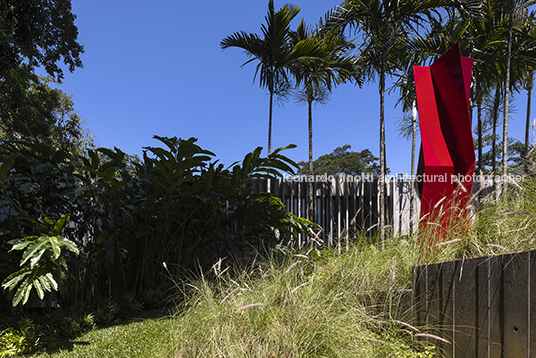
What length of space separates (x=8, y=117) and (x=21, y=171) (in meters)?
6.58

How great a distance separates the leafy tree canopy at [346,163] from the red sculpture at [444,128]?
1149 inches

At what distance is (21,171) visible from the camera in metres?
3.29

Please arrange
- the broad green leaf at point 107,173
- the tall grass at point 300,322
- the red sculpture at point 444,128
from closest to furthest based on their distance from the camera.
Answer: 1. the tall grass at point 300,322
2. the broad green leaf at point 107,173
3. the red sculpture at point 444,128

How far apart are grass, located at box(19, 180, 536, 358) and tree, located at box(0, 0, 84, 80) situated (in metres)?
5.39

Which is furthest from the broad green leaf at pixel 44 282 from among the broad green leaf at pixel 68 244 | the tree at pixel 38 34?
the tree at pixel 38 34

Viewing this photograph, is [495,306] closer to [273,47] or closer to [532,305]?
[532,305]

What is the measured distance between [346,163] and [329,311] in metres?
33.6

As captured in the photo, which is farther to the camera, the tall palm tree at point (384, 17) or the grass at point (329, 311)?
the tall palm tree at point (384, 17)

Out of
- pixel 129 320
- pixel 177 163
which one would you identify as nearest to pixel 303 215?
pixel 177 163

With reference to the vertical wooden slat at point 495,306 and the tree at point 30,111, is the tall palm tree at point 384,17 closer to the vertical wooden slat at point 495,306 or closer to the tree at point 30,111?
the vertical wooden slat at point 495,306

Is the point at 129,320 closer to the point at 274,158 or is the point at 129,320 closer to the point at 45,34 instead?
the point at 274,158

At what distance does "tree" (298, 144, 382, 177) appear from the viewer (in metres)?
34.2

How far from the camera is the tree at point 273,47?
8438 mm

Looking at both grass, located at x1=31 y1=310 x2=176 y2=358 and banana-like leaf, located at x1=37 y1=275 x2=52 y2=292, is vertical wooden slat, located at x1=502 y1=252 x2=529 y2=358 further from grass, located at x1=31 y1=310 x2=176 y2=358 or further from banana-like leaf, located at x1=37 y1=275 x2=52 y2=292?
banana-like leaf, located at x1=37 y1=275 x2=52 y2=292
